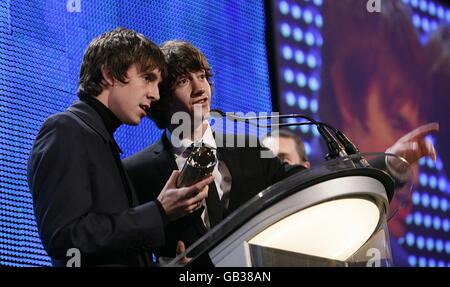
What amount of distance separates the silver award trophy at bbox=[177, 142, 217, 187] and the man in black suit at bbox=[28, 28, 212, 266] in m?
0.02

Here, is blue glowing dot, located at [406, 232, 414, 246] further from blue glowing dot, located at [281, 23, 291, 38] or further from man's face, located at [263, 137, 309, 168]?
blue glowing dot, located at [281, 23, 291, 38]

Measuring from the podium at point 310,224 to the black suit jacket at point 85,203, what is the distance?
0.25 meters

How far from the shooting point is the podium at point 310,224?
4.54 feet

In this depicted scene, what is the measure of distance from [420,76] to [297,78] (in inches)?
26.6

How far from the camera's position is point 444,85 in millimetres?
3570

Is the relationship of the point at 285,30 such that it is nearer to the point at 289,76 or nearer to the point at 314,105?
the point at 289,76

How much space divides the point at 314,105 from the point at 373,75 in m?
0.34

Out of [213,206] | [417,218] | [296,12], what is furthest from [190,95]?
[417,218]

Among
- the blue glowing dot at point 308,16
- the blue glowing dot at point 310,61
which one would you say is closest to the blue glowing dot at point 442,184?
the blue glowing dot at point 310,61

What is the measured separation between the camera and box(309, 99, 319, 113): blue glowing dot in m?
3.09

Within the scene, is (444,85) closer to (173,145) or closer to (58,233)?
(173,145)

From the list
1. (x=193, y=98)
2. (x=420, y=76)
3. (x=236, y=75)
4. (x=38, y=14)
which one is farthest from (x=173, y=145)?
(x=420, y=76)

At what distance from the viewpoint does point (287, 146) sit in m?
2.95

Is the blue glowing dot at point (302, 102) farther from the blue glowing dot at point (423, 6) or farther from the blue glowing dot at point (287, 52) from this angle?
the blue glowing dot at point (423, 6)
